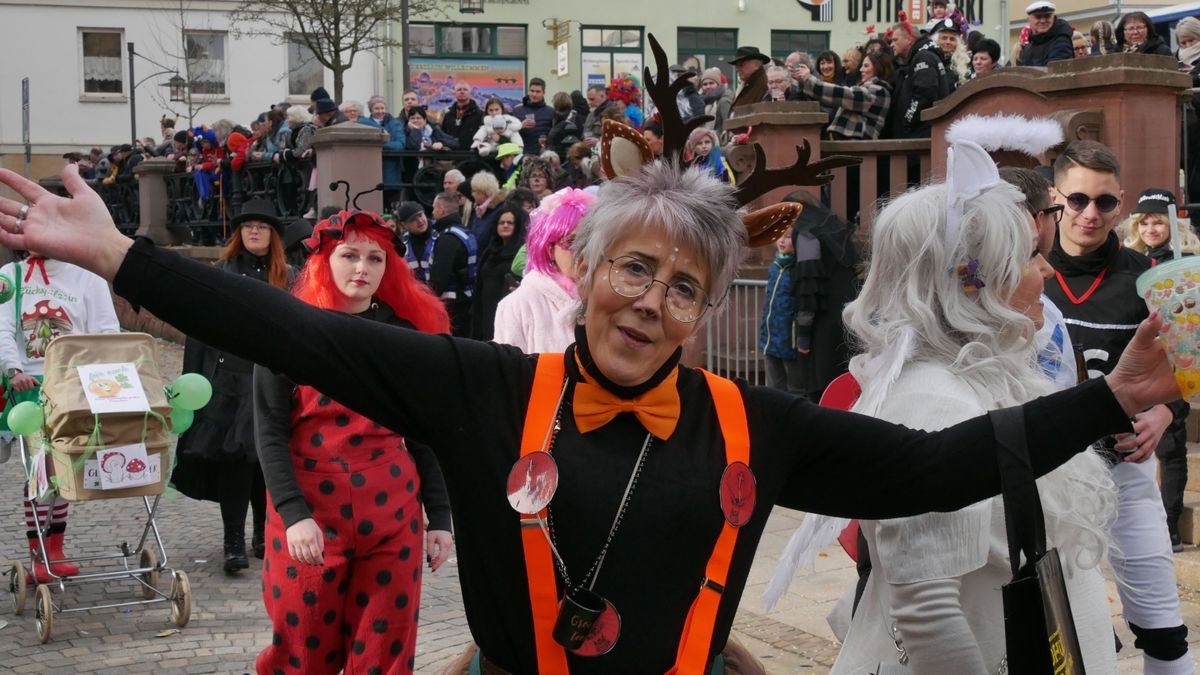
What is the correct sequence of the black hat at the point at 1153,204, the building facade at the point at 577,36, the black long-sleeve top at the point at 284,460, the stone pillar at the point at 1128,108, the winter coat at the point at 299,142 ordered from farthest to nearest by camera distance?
the building facade at the point at 577,36
the winter coat at the point at 299,142
the stone pillar at the point at 1128,108
the black hat at the point at 1153,204
the black long-sleeve top at the point at 284,460

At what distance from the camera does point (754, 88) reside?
1217cm

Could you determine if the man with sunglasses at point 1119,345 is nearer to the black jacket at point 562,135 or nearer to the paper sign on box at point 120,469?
the paper sign on box at point 120,469

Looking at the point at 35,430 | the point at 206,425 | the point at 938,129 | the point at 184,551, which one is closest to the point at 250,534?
the point at 184,551

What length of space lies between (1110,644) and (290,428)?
2631 millimetres

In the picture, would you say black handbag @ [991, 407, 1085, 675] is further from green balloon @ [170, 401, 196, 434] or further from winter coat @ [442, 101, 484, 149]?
winter coat @ [442, 101, 484, 149]

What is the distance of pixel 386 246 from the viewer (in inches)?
191

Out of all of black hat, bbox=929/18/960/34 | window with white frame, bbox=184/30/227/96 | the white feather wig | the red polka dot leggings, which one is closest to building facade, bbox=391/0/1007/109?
window with white frame, bbox=184/30/227/96

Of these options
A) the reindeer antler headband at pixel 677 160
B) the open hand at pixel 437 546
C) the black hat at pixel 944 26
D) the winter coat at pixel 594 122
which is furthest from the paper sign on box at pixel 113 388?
the winter coat at pixel 594 122

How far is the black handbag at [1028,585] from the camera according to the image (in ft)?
Result: 7.88

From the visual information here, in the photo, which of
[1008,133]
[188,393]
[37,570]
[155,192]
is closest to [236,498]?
[37,570]

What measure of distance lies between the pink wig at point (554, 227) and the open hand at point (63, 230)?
312 centimetres

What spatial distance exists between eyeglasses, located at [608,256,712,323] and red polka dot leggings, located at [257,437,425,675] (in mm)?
2168

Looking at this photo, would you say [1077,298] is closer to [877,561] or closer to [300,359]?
[877,561]

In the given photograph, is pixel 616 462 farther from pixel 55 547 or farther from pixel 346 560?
pixel 55 547
